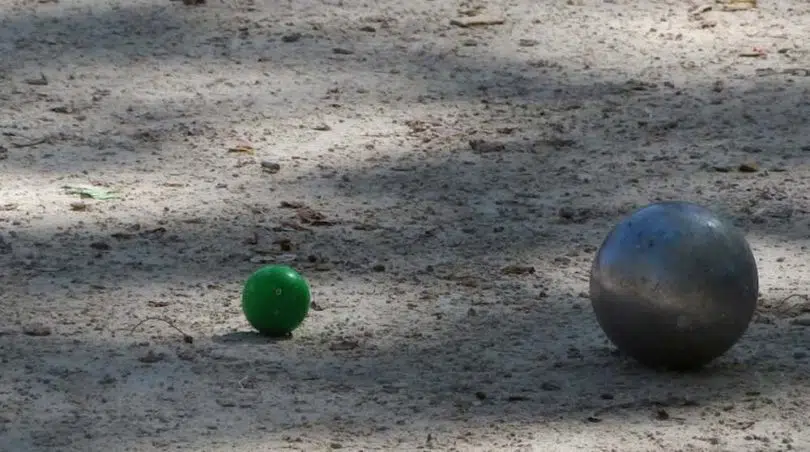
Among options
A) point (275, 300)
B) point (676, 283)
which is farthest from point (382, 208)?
point (676, 283)

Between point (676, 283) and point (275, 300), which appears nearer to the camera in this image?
point (676, 283)

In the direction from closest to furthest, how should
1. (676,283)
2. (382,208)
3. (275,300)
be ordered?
(676,283) → (275,300) → (382,208)

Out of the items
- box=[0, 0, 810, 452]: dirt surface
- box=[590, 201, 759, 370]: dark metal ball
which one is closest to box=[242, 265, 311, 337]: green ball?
box=[0, 0, 810, 452]: dirt surface

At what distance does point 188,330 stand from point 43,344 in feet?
1.36

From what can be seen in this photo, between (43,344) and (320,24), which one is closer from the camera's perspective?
(43,344)

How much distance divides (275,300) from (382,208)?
140 centimetres

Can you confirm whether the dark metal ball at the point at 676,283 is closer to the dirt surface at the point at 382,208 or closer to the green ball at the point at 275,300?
the dirt surface at the point at 382,208

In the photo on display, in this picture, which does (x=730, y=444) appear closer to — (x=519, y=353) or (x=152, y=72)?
(x=519, y=353)

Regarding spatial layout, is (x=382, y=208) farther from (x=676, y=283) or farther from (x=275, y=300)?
(x=676, y=283)

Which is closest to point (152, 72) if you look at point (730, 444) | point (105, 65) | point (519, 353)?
point (105, 65)

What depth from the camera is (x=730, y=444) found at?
4.05m

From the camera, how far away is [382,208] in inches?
237

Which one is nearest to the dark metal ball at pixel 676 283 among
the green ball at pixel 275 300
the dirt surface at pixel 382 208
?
the dirt surface at pixel 382 208

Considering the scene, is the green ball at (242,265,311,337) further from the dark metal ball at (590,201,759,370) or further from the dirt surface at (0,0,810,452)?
the dark metal ball at (590,201,759,370)
